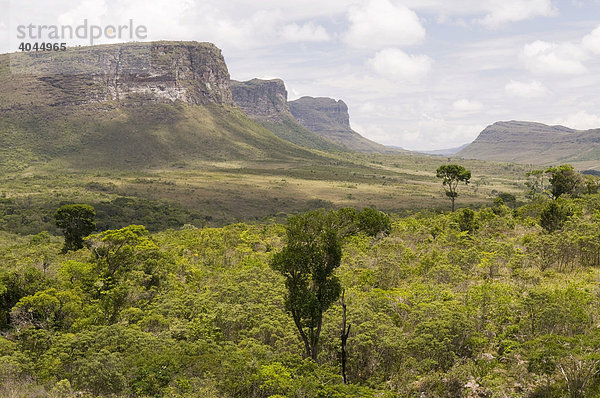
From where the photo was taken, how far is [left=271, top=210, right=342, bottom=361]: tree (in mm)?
15148

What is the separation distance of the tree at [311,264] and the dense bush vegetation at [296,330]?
33.5 inches

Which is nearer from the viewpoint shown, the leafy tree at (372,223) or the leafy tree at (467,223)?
the leafy tree at (467,223)

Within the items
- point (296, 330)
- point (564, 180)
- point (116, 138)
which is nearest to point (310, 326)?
point (296, 330)

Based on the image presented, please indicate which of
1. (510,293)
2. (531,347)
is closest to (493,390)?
(531,347)

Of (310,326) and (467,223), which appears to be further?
(467,223)

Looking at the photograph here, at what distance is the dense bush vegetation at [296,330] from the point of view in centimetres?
1317

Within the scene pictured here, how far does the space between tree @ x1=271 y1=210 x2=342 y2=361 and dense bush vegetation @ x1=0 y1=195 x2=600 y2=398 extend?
851mm

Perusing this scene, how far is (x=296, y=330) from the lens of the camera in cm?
1758

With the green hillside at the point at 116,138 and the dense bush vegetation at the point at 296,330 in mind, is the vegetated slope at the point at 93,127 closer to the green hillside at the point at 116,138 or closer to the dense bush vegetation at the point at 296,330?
the green hillside at the point at 116,138

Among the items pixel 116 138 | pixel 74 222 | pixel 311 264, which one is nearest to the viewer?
pixel 311 264

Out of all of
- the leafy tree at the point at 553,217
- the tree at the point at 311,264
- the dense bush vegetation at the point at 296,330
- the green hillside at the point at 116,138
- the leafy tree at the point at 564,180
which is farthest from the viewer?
the green hillside at the point at 116,138

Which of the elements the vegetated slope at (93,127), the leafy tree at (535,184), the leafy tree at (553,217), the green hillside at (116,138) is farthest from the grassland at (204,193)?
the leafy tree at (553,217)

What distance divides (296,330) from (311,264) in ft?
13.6

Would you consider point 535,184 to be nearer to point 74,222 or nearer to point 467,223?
point 467,223
